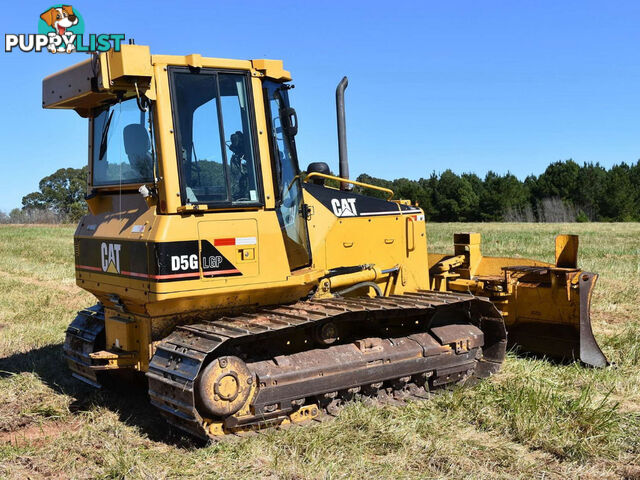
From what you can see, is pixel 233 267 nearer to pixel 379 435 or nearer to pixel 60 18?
pixel 379 435

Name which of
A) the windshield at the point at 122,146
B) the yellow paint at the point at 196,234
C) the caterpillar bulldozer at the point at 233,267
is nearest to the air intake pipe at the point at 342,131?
the caterpillar bulldozer at the point at 233,267

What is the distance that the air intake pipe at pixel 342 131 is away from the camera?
6836 mm

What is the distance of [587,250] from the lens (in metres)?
21.5

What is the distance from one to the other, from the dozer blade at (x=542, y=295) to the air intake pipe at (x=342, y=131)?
2.16m

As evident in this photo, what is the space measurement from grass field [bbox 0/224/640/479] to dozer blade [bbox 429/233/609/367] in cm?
27

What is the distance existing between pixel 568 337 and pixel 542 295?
55 centimetres

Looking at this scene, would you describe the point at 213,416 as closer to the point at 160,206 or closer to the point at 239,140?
the point at 160,206

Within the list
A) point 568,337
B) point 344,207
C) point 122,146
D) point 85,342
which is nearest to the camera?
point 122,146

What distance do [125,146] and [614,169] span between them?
238 feet

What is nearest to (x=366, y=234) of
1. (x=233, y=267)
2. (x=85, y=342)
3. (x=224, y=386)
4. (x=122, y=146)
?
Result: (x=233, y=267)

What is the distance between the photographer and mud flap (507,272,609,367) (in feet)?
24.4

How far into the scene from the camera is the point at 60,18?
8523mm

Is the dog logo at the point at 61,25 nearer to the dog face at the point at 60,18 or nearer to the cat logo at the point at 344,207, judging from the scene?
the dog face at the point at 60,18

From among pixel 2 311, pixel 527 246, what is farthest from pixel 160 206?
pixel 527 246
